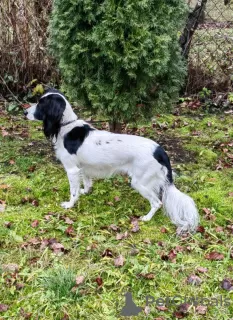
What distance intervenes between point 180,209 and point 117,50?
181 cm

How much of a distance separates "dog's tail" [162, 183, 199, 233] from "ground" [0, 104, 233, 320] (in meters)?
0.10

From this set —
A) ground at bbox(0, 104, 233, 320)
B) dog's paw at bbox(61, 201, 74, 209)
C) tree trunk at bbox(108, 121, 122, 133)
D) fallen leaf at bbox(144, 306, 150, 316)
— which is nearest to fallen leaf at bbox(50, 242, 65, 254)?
ground at bbox(0, 104, 233, 320)

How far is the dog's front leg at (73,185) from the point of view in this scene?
12.5 feet

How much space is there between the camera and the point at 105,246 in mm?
3266

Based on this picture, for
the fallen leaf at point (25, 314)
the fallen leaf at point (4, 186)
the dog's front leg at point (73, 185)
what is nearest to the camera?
the fallen leaf at point (25, 314)

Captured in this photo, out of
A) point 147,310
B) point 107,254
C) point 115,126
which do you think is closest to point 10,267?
point 107,254

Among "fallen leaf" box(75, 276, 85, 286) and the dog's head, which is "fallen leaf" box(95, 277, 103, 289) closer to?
"fallen leaf" box(75, 276, 85, 286)

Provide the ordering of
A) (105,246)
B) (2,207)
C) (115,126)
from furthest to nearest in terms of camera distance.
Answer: (115,126) → (2,207) → (105,246)

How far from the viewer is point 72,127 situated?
3754 mm

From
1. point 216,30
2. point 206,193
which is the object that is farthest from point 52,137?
point 216,30

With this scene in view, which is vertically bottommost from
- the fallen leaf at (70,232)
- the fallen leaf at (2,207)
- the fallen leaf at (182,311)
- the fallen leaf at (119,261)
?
the fallen leaf at (2,207)

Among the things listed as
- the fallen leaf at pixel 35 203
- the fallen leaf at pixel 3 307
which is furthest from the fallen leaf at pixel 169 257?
the fallen leaf at pixel 35 203

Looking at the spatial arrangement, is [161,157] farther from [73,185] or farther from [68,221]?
[68,221]

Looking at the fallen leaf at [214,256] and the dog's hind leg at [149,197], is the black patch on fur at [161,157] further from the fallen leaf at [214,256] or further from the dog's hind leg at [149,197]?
the fallen leaf at [214,256]
